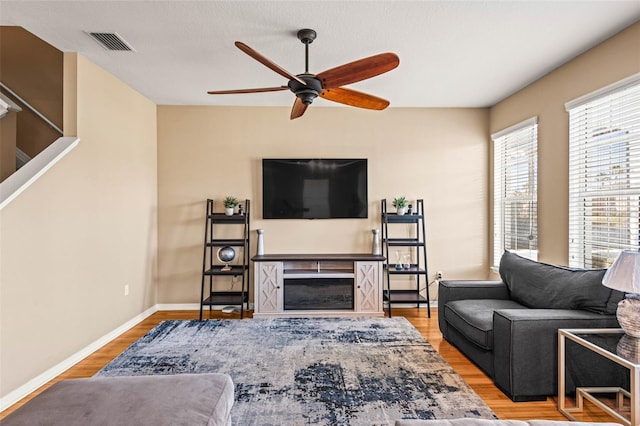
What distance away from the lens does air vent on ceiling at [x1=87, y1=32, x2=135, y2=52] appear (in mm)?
2861

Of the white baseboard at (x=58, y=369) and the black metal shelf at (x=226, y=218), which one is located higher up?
the black metal shelf at (x=226, y=218)

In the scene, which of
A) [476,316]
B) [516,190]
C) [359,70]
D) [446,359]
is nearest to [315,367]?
[446,359]

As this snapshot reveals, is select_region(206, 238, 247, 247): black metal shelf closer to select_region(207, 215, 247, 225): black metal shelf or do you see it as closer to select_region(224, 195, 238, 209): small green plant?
select_region(207, 215, 247, 225): black metal shelf

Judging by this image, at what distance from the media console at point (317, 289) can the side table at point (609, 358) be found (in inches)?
89.8

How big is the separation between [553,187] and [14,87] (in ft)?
18.3

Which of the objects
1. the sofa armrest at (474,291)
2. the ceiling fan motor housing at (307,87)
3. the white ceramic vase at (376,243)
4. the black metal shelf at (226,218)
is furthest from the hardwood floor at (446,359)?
the ceiling fan motor housing at (307,87)

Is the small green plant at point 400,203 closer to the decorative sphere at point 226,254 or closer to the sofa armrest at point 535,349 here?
the decorative sphere at point 226,254

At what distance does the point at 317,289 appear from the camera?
178 inches

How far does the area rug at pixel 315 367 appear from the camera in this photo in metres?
2.16

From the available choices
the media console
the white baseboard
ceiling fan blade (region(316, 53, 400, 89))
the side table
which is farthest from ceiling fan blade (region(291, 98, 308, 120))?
the white baseboard

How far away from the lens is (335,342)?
3184 mm

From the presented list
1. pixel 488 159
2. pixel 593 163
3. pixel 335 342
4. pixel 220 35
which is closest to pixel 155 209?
pixel 220 35

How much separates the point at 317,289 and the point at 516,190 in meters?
2.73

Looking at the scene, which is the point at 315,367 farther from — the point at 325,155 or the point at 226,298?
the point at 325,155
